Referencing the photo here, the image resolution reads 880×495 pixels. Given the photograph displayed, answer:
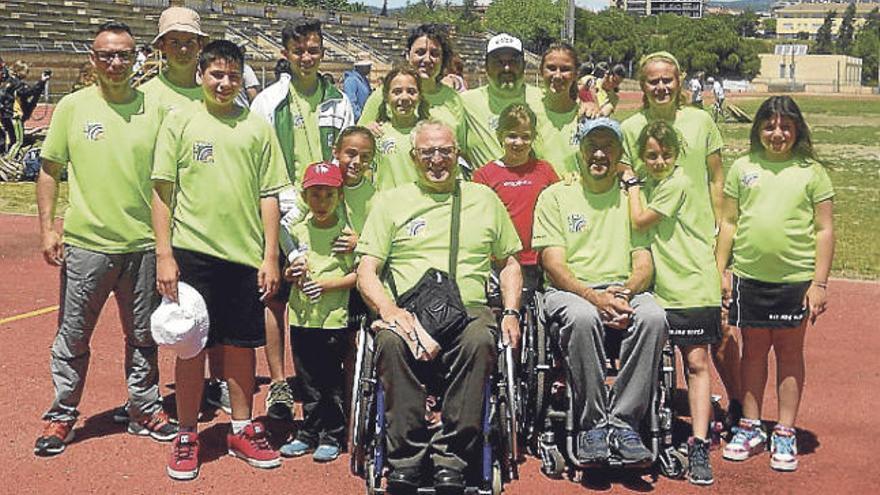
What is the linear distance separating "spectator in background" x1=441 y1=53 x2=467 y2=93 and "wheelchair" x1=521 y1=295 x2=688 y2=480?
168 centimetres

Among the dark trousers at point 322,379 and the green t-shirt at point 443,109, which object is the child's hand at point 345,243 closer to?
the dark trousers at point 322,379

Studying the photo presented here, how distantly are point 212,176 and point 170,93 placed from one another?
0.65m

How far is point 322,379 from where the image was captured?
5062 mm

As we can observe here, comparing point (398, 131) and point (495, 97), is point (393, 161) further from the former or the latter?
point (495, 97)

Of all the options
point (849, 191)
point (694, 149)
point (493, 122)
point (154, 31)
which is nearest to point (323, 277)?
point (493, 122)

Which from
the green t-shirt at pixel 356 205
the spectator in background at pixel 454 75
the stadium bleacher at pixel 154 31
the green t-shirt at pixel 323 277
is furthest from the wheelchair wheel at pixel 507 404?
the stadium bleacher at pixel 154 31

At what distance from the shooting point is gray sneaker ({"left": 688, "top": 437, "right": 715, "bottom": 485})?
476cm

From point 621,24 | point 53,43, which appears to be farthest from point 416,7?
point 53,43

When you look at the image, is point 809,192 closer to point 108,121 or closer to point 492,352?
point 492,352

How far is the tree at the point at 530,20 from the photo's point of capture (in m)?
99.6

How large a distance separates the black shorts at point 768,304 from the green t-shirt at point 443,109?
1.64m

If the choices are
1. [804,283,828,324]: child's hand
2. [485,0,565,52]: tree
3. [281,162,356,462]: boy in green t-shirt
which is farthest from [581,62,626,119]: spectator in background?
[485,0,565,52]: tree

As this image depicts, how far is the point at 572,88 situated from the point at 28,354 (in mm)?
3793

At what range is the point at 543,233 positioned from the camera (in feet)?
16.5
